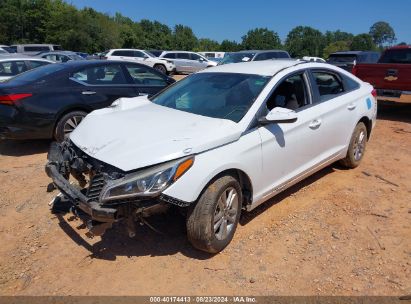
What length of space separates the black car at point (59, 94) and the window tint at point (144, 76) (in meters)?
0.02

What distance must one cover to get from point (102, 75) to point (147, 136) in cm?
399

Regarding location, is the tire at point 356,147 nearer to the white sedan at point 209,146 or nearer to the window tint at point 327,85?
the white sedan at point 209,146

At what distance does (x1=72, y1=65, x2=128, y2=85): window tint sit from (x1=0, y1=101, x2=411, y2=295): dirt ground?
2.41 metres

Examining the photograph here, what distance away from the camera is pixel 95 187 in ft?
10.7

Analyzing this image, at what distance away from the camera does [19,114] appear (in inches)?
236

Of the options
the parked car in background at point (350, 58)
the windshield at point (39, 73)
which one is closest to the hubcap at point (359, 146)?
the windshield at point (39, 73)

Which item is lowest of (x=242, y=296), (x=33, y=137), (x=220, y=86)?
(x=242, y=296)

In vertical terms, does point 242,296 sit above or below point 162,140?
below

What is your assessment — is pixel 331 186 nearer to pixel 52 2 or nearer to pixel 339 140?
pixel 339 140

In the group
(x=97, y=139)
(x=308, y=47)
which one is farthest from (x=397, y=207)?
(x=308, y=47)

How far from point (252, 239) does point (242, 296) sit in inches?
33.7

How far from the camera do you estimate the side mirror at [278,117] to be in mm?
3705

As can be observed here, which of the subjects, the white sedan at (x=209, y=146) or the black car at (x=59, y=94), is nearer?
the white sedan at (x=209, y=146)

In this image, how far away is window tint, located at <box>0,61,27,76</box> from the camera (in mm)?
9707
